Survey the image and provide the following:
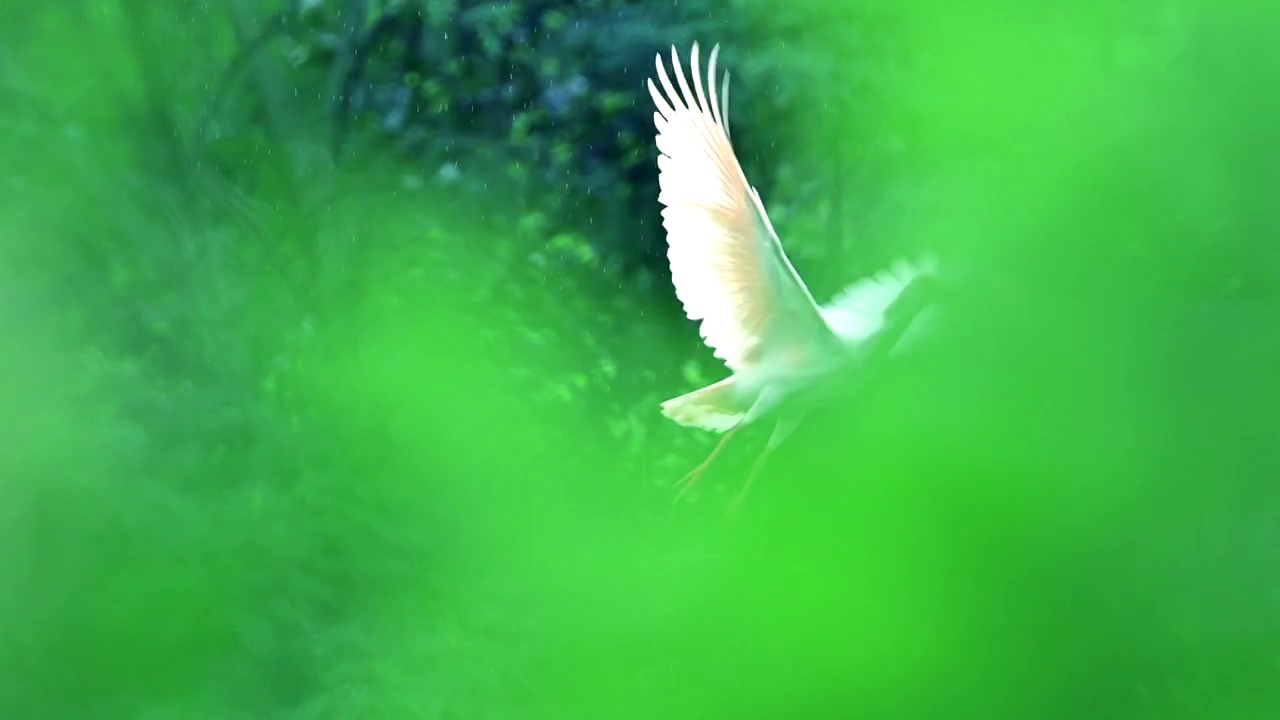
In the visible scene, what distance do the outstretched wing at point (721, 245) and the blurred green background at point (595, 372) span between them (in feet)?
0.39

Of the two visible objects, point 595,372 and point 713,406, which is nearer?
point 713,406

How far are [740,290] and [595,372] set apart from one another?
656 mm

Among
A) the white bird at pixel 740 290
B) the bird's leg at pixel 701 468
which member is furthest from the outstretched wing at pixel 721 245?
the bird's leg at pixel 701 468

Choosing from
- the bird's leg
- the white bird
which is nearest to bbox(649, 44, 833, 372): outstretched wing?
the white bird

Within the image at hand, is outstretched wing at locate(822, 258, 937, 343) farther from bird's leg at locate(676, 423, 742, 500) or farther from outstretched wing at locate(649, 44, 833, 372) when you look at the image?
bird's leg at locate(676, 423, 742, 500)

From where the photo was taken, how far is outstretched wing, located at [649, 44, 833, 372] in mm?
1128

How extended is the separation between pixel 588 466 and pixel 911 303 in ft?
1.60

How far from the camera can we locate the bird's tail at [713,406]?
1316 mm

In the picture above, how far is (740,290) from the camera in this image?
1208 mm

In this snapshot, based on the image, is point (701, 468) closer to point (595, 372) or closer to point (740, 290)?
point (740, 290)

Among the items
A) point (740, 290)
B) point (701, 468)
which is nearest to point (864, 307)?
point (740, 290)

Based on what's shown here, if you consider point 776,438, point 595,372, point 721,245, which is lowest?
point 776,438

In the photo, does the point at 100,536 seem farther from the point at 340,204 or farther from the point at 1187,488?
the point at 1187,488

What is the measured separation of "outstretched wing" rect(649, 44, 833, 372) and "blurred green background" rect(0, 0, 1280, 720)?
0.39 ft
